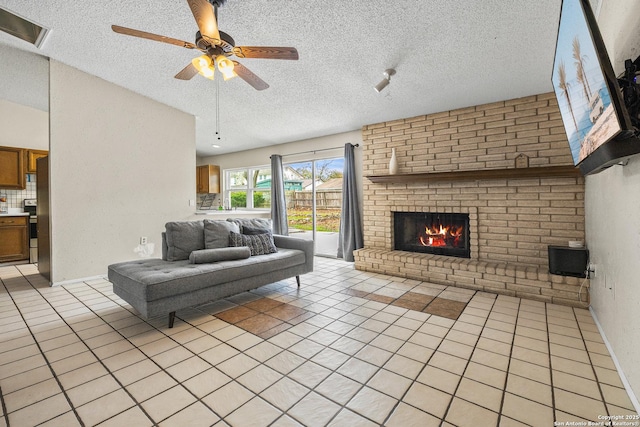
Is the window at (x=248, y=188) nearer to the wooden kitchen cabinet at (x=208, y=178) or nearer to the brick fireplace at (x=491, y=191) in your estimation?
the wooden kitchen cabinet at (x=208, y=178)

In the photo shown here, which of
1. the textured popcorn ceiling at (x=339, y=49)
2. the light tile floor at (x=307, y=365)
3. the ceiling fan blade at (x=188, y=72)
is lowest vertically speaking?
the light tile floor at (x=307, y=365)

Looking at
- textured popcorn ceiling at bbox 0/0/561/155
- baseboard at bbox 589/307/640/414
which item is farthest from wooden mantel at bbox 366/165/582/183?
baseboard at bbox 589/307/640/414

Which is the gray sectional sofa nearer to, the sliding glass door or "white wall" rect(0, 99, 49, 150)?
the sliding glass door

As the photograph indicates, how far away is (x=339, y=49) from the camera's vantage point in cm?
304

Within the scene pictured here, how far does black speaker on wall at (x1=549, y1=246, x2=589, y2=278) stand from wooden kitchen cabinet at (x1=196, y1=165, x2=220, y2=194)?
720cm

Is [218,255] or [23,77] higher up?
[23,77]

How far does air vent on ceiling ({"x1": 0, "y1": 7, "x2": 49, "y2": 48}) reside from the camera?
2917mm

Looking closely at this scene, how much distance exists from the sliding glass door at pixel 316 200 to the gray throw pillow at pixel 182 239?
3.00m

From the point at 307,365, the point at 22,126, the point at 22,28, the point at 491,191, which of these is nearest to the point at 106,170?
the point at 22,28

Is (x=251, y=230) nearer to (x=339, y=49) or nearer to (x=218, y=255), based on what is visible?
(x=218, y=255)

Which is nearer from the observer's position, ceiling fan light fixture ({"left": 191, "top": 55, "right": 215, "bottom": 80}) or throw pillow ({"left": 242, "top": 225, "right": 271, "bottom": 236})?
ceiling fan light fixture ({"left": 191, "top": 55, "right": 215, "bottom": 80})

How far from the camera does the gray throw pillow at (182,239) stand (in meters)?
3.23

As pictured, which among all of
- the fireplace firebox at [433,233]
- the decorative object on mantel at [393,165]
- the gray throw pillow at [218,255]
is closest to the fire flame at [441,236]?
the fireplace firebox at [433,233]

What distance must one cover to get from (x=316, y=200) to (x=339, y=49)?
3.43 meters
